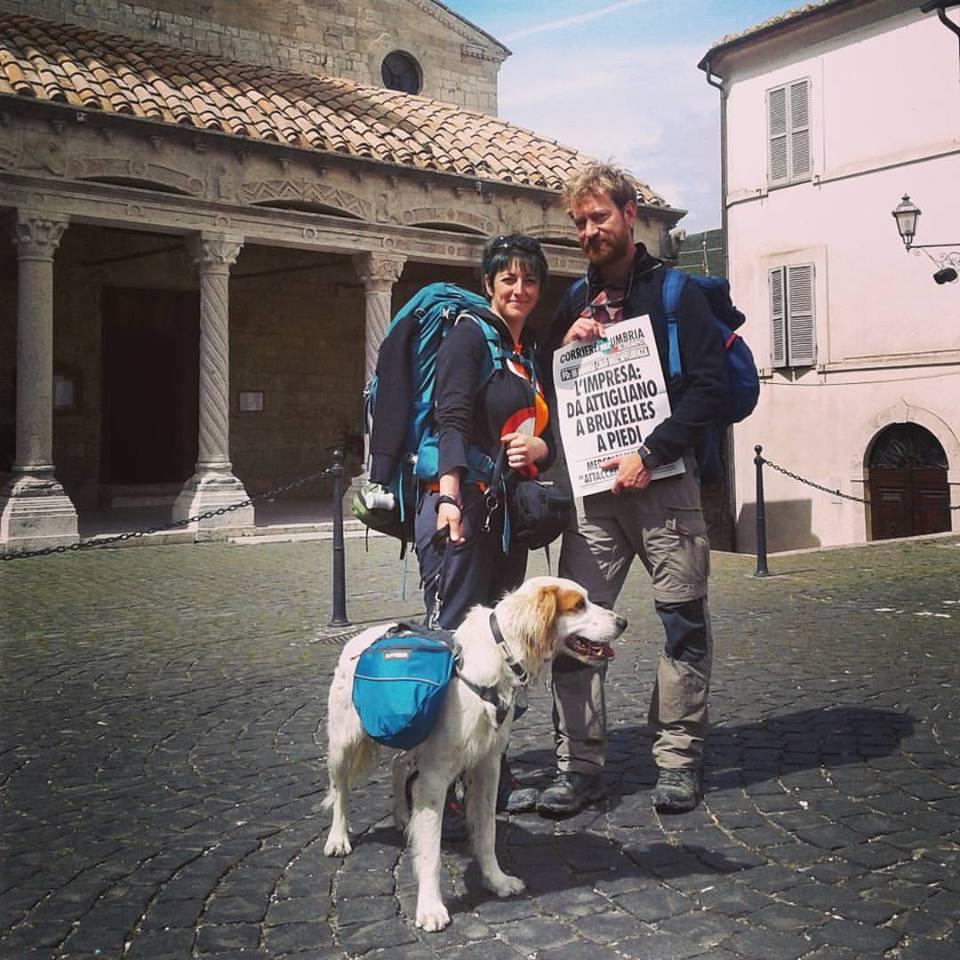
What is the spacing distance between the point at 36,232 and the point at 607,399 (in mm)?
10044

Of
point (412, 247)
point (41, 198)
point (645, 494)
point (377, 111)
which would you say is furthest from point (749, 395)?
point (377, 111)

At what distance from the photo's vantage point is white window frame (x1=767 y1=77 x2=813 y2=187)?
1667 centimetres

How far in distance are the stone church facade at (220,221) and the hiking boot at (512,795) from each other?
9037mm

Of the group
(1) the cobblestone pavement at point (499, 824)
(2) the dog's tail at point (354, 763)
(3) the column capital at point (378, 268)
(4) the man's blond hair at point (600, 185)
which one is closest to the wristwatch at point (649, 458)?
(4) the man's blond hair at point (600, 185)

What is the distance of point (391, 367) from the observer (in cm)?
331

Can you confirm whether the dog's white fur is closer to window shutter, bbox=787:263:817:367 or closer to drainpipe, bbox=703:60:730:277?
window shutter, bbox=787:263:817:367

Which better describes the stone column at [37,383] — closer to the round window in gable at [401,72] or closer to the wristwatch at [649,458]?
the wristwatch at [649,458]

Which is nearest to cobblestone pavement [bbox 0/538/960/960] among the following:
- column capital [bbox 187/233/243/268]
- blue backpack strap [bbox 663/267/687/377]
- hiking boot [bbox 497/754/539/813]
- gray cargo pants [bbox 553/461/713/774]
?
hiking boot [bbox 497/754/539/813]

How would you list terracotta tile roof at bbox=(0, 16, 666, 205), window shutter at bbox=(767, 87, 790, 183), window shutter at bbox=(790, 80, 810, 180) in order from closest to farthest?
terracotta tile roof at bbox=(0, 16, 666, 205)
window shutter at bbox=(790, 80, 810, 180)
window shutter at bbox=(767, 87, 790, 183)

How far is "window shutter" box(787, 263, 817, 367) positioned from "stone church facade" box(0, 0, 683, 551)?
2.32 metres

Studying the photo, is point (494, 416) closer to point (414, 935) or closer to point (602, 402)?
point (602, 402)

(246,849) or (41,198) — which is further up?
(41,198)

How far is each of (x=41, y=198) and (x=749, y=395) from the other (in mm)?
10366

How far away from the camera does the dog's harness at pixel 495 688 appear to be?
9.29ft
